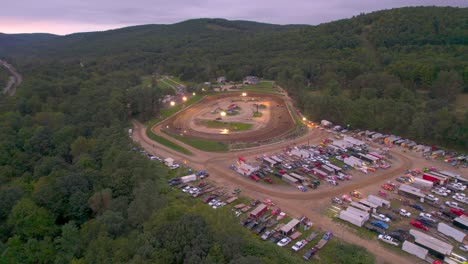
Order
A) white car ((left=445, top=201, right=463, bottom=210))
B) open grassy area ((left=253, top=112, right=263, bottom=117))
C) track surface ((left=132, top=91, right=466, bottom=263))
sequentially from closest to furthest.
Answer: track surface ((left=132, top=91, right=466, bottom=263)) < white car ((left=445, top=201, right=463, bottom=210)) < open grassy area ((left=253, top=112, right=263, bottom=117))

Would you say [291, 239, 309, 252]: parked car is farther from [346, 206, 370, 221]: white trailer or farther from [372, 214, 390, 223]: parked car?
[372, 214, 390, 223]: parked car

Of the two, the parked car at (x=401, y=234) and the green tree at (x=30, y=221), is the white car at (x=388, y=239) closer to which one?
the parked car at (x=401, y=234)

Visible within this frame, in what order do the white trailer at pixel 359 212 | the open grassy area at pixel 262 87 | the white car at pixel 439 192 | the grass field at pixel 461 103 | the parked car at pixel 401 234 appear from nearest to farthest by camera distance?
the parked car at pixel 401 234 → the white trailer at pixel 359 212 → the white car at pixel 439 192 → the grass field at pixel 461 103 → the open grassy area at pixel 262 87

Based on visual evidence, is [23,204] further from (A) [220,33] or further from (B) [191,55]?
(A) [220,33]

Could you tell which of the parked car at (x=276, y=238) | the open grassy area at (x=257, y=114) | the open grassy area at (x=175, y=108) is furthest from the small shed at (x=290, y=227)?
the open grassy area at (x=175, y=108)

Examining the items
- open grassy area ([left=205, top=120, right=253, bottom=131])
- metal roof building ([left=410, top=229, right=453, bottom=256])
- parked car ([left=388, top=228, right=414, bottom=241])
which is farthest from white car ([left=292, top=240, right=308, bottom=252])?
open grassy area ([left=205, top=120, right=253, bottom=131])

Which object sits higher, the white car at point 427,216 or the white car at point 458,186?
the white car at point 458,186

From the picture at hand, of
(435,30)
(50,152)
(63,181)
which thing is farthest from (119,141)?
(435,30)
